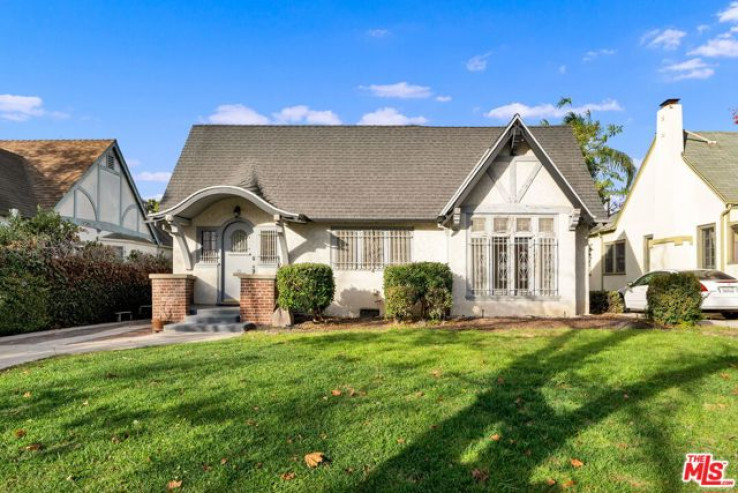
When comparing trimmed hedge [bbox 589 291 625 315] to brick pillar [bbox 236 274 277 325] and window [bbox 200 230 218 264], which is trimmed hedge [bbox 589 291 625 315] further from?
window [bbox 200 230 218 264]

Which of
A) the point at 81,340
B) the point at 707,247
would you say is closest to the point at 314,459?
the point at 81,340

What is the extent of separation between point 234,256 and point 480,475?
37.7 ft

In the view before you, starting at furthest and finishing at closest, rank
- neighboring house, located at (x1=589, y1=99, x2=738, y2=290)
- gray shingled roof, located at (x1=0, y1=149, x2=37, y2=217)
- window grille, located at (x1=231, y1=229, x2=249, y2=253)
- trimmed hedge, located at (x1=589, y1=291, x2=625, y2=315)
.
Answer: gray shingled roof, located at (x1=0, y1=149, x2=37, y2=217), neighboring house, located at (x1=589, y1=99, x2=738, y2=290), trimmed hedge, located at (x1=589, y1=291, x2=625, y2=315), window grille, located at (x1=231, y1=229, x2=249, y2=253)

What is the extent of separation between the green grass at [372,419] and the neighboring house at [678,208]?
10125mm

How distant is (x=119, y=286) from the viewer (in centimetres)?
1471

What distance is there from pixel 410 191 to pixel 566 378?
9.17 m

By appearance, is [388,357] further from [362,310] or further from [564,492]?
[362,310]

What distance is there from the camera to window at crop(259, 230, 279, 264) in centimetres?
1386

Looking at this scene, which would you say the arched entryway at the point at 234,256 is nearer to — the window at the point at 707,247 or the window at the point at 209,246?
the window at the point at 209,246

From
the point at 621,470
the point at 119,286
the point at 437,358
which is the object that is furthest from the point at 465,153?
the point at 621,470

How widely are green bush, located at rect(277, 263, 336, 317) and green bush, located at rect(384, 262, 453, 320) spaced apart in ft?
5.12

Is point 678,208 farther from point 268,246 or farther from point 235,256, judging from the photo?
point 235,256

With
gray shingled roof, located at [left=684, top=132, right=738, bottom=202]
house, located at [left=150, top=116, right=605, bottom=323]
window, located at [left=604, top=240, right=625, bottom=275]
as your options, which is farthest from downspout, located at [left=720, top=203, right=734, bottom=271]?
window, located at [left=604, top=240, right=625, bottom=275]

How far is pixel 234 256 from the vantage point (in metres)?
13.9
